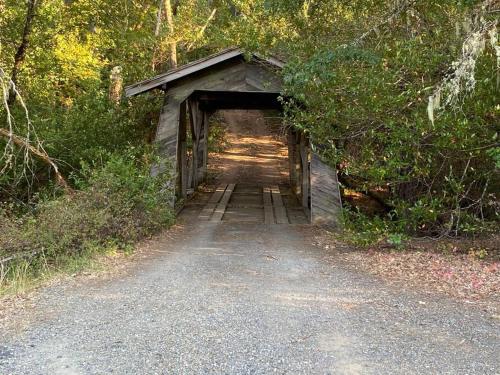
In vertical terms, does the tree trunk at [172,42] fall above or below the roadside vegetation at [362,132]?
above

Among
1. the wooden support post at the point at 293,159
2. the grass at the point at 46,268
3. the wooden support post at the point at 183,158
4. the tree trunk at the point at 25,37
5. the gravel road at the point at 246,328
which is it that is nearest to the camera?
the gravel road at the point at 246,328

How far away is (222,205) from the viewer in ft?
46.8

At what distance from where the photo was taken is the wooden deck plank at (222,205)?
12301 millimetres

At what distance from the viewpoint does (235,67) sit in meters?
12.9

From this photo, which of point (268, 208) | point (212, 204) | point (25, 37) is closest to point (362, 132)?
point (268, 208)

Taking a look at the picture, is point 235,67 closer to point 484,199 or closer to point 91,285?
point 484,199

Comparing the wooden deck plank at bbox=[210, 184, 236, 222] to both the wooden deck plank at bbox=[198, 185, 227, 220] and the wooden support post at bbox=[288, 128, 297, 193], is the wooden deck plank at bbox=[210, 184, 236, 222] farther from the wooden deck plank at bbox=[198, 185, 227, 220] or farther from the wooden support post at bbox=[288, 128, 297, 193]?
the wooden support post at bbox=[288, 128, 297, 193]

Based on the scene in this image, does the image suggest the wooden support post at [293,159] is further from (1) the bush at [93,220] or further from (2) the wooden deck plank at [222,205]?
(1) the bush at [93,220]

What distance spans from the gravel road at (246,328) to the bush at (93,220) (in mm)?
1208

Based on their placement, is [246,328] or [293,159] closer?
[246,328]

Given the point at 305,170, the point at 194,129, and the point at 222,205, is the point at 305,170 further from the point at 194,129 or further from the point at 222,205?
the point at 194,129

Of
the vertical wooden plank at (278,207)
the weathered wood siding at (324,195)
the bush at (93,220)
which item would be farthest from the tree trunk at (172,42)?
the bush at (93,220)

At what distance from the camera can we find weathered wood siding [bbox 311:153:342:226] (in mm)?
11438

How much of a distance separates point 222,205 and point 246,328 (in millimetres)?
9586
